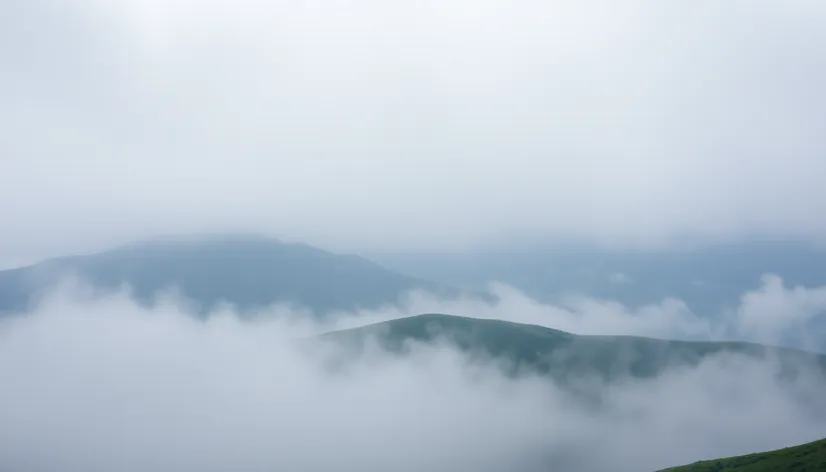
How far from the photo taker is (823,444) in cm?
19825

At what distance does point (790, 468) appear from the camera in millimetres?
186250

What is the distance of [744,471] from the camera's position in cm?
19875

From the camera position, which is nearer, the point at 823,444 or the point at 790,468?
the point at 790,468

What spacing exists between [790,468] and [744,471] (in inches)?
578

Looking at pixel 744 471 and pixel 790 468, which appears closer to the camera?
pixel 790 468

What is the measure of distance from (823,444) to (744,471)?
73.4 feet

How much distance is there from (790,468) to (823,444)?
19.5 metres
